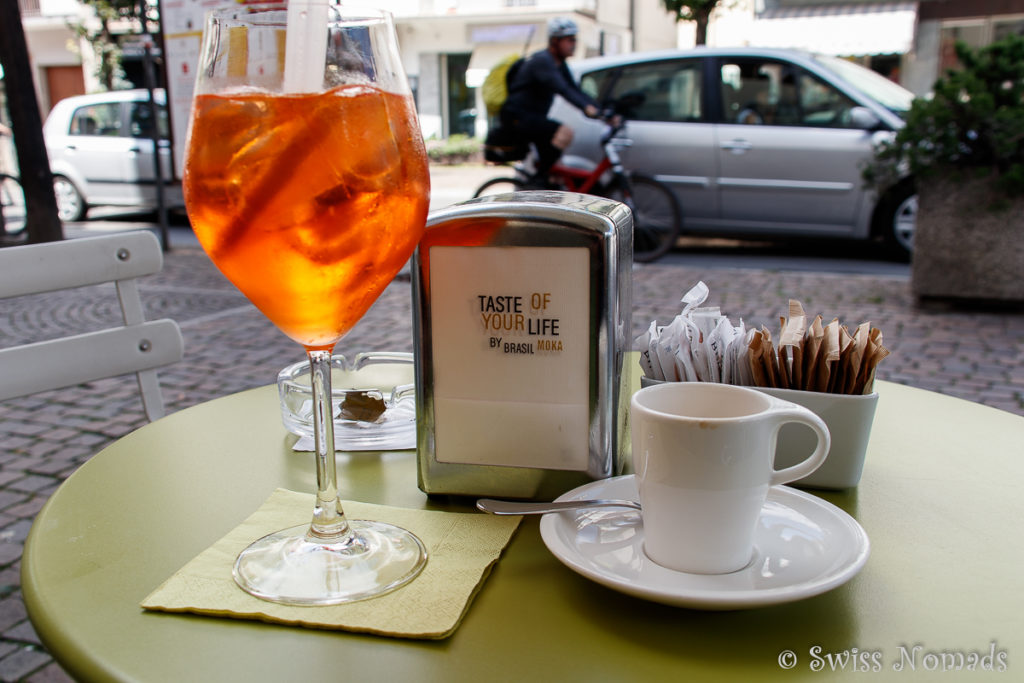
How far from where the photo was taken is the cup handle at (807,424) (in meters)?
0.69

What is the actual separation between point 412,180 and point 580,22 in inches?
819

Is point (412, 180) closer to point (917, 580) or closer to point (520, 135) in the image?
point (917, 580)

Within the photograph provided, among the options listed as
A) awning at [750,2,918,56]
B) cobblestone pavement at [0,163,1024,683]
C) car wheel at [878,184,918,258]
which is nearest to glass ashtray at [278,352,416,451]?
cobblestone pavement at [0,163,1024,683]

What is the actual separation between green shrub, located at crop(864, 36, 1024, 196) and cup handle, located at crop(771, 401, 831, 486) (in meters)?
4.60

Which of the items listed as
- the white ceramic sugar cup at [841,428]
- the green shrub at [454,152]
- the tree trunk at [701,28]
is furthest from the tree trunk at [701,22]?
the white ceramic sugar cup at [841,428]

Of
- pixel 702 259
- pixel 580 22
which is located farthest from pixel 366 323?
pixel 580 22

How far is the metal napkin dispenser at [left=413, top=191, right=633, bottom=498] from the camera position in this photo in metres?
0.84

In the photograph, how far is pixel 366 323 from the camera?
4.91 meters

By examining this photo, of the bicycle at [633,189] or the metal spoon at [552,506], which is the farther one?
the bicycle at [633,189]

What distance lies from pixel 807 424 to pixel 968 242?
4.81m

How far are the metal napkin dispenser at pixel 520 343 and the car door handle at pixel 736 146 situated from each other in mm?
5779

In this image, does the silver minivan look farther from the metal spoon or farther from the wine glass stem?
the wine glass stem

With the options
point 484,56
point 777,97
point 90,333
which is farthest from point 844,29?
point 90,333

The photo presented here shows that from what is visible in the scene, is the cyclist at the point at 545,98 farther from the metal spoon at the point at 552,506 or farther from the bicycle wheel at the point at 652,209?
the metal spoon at the point at 552,506
